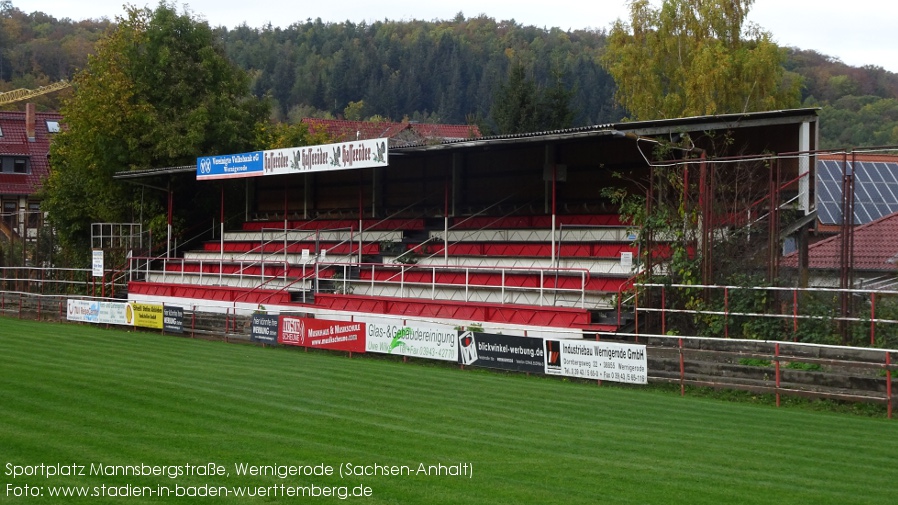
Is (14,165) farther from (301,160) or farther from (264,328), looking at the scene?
(264,328)

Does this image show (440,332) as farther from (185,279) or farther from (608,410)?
(185,279)

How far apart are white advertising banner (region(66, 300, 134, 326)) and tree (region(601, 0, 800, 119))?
25.7 m

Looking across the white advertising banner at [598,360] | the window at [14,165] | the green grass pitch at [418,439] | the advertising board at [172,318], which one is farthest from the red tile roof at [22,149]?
the white advertising banner at [598,360]

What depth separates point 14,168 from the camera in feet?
234

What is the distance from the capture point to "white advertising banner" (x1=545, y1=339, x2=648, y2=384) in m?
20.5

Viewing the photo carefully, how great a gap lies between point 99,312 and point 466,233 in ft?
45.7

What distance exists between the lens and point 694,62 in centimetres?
4275

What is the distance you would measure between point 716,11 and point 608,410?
32608 millimetres

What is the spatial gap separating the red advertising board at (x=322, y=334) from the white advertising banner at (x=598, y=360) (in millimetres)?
6442

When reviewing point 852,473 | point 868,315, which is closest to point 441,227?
point 868,315

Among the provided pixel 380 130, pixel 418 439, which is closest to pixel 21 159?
pixel 380 130

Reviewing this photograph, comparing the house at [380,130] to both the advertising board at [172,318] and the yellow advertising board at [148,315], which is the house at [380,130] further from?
the advertising board at [172,318]

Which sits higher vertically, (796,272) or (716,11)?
(716,11)

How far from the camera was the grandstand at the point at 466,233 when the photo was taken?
2536 centimetres
